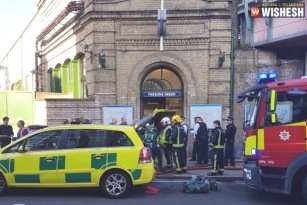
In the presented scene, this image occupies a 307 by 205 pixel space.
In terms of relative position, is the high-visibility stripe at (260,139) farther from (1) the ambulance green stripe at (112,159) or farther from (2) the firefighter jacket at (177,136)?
(2) the firefighter jacket at (177,136)

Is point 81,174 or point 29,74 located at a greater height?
point 29,74

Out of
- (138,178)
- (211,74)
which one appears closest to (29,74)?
(211,74)

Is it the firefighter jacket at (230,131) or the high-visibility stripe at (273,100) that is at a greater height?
the high-visibility stripe at (273,100)

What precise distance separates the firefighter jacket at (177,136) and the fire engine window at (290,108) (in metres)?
3.59

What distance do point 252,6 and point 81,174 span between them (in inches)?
371

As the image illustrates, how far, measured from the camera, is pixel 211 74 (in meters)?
13.5

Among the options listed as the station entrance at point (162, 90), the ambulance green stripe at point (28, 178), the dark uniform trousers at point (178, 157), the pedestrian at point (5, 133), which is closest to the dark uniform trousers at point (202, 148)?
the dark uniform trousers at point (178, 157)

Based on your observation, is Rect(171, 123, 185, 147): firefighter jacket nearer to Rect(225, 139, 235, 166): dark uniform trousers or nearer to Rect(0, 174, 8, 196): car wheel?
Rect(225, 139, 235, 166): dark uniform trousers

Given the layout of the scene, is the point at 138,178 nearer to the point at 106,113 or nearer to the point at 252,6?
the point at 106,113

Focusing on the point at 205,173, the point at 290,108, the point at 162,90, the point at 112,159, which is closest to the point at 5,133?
the point at 112,159

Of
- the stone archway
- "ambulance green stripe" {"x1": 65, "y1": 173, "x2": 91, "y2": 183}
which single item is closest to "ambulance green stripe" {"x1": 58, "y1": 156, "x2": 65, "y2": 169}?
"ambulance green stripe" {"x1": 65, "y1": 173, "x2": 91, "y2": 183}

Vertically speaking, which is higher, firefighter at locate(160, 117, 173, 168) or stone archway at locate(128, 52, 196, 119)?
stone archway at locate(128, 52, 196, 119)

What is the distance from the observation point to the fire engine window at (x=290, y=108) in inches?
274

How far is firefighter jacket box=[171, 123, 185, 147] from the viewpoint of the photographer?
33.4ft
